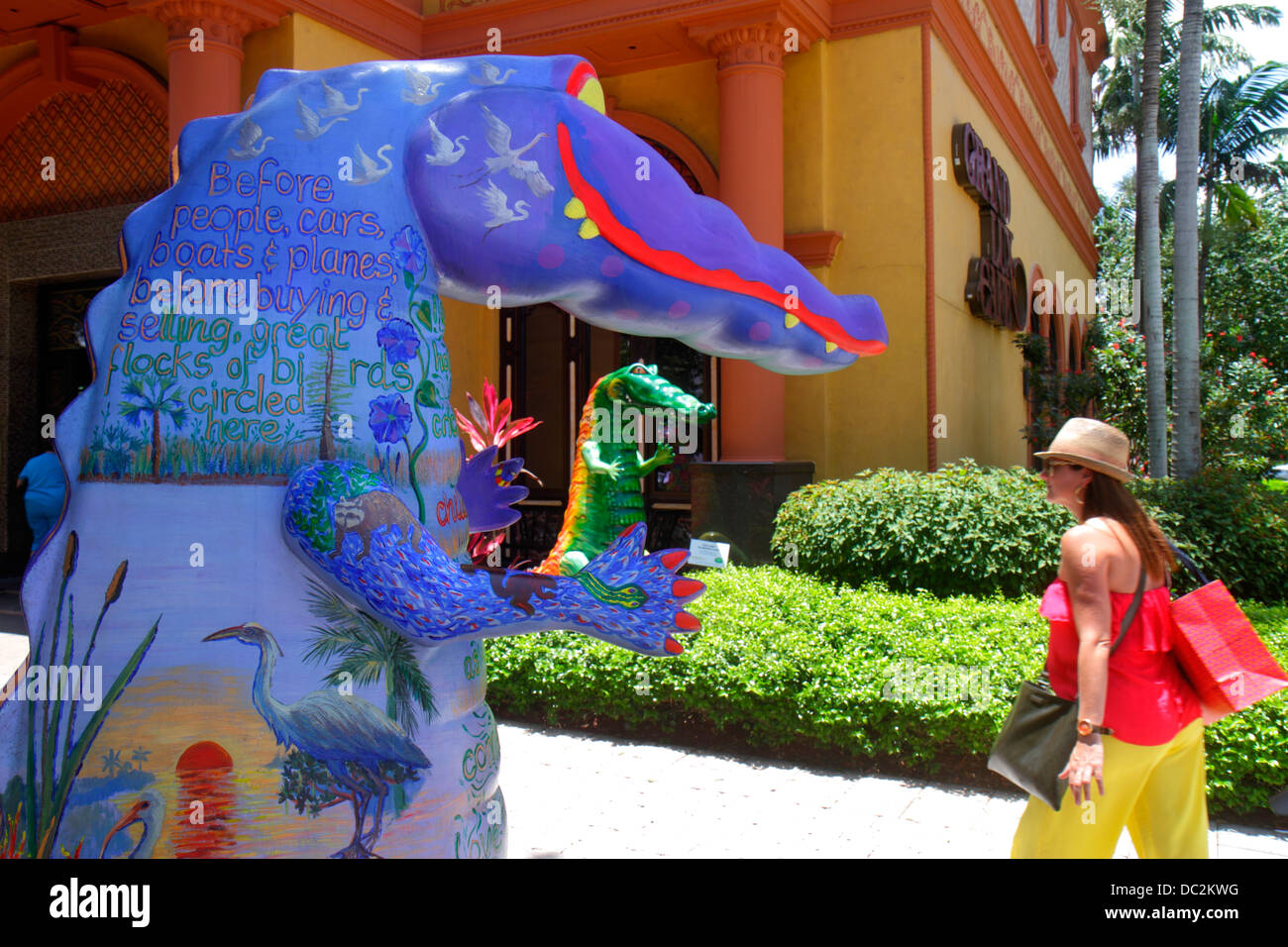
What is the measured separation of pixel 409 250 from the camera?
2.01 meters

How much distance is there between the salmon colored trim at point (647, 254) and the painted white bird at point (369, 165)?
0.35m

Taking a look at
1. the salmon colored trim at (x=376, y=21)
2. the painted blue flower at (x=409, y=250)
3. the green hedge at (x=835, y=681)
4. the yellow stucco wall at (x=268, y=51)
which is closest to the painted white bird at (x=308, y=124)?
the painted blue flower at (x=409, y=250)

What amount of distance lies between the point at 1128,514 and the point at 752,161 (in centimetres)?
691

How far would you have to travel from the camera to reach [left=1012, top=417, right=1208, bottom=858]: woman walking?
2.50 metres

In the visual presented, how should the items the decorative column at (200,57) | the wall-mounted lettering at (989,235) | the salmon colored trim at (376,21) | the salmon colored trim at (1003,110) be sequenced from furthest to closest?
1. the wall-mounted lettering at (989,235)
2. the salmon colored trim at (1003,110)
3. the salmon colored trim at (376,21)
4. the decorative column at (200,57)

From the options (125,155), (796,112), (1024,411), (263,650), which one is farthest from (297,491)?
(1024,411)

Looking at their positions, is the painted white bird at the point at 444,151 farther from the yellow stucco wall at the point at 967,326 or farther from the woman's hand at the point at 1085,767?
the yellow stucco wall at the point at 967,326

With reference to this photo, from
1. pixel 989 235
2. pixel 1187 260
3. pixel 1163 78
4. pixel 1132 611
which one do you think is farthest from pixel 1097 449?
pixel 1163 78

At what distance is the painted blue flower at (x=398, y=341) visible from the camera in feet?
6.39

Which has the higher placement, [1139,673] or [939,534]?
[939,534]

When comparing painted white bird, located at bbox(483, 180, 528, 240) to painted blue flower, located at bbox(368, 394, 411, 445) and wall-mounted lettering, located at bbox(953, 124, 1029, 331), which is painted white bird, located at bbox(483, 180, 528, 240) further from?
wall-mounted lettering, located at bbox(953, 124, 1029, 331)

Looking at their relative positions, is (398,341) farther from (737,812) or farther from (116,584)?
(737,812)

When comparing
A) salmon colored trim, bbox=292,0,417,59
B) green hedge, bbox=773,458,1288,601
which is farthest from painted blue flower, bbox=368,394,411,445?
salmon colored trim, bbox=292,0,417,59

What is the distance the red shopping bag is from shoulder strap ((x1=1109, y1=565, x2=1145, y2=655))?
0.09 m
